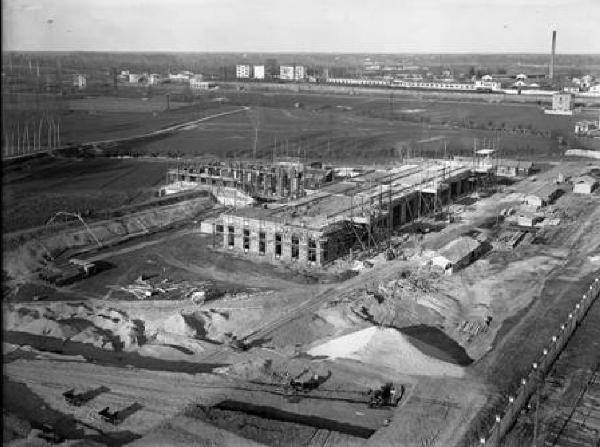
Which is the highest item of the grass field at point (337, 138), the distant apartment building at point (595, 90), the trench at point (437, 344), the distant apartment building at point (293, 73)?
the distant apartment building at point (293, 73)

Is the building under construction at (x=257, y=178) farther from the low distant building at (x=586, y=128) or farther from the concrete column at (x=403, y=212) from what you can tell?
the low distant building at (x=586, y=128)

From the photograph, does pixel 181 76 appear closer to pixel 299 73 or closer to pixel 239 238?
pixel 299 73

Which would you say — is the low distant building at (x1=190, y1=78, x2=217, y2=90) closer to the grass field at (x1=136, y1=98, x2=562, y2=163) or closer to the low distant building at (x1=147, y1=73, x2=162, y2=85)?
the low distant building at (x1=147, y1=73, x2=162, y2=85)

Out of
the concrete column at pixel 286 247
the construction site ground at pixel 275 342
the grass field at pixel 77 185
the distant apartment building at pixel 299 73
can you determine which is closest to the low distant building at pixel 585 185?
the construction site ground at pixel 275 342

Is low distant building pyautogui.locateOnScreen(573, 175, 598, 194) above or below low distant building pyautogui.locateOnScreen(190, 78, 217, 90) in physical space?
below

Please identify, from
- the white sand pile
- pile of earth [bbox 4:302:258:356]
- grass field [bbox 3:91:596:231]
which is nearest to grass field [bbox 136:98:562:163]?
grass field [bbox 3:91:596:231]

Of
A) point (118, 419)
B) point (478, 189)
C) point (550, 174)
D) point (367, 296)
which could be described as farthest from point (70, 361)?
point (550, 174)
